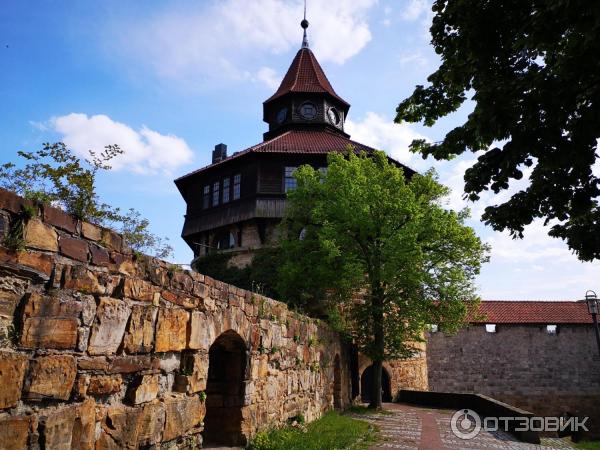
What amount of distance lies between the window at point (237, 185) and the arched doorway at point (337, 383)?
1000 centimetres

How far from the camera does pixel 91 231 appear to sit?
3.85 m

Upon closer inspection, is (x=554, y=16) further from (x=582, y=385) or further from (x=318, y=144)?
(x=582, y=385)

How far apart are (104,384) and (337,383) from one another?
37.3 ft

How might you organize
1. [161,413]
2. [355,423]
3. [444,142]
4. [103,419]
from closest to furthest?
[103,419]
[161,413]
[444,142]
[355,423]

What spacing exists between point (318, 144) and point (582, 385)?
20.1 m

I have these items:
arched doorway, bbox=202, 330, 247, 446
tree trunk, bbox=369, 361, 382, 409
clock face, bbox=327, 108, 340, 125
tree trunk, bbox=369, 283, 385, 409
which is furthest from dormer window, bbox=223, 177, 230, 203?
arched doorway, bbox=202, 330, 247, 446

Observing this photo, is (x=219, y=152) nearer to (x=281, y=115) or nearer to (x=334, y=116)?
(x=281, y=115)

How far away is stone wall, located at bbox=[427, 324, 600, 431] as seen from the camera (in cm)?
2544

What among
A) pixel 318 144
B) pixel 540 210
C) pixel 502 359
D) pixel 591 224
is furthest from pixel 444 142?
pixel 502 359

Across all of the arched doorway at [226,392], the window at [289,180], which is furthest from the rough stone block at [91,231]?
the window at [289,180]

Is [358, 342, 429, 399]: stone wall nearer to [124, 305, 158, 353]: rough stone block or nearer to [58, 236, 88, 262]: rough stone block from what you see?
[124, 305, 158, 353]: rough stone block

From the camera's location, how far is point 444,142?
6484mm

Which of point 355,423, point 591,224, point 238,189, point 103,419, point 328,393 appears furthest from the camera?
point 238,189

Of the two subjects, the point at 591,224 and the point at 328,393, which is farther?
the point at 328,393
